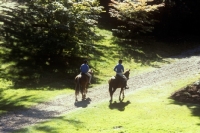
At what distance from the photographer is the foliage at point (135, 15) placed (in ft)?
127

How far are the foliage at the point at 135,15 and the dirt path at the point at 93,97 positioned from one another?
5.79 metres

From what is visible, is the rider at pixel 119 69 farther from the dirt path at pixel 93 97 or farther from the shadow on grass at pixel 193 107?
the shadow on grass at pixel 193 107

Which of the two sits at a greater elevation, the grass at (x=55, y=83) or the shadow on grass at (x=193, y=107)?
the grass at (x=55, y=83)

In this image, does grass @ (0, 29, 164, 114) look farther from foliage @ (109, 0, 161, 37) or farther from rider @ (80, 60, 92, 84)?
rider @ (80, 60, 92, 84)

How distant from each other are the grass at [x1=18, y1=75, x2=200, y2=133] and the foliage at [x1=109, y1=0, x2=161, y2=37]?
1588 cm

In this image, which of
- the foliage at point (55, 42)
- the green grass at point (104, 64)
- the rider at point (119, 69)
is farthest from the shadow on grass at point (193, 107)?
the foliage at point (55, 42)

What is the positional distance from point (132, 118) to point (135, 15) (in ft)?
69.3

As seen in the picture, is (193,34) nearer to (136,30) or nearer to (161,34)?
(161,34)

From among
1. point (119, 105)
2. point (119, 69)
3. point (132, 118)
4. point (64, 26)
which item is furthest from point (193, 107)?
point (64, 26)

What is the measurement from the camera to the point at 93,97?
2528 centimetres

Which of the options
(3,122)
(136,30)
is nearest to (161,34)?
(136,30)

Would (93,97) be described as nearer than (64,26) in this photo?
Yes

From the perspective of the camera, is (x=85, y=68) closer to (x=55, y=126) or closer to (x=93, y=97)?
(x=93, y=97)

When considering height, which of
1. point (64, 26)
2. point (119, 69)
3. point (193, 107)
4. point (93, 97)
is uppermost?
point (64, 26)
